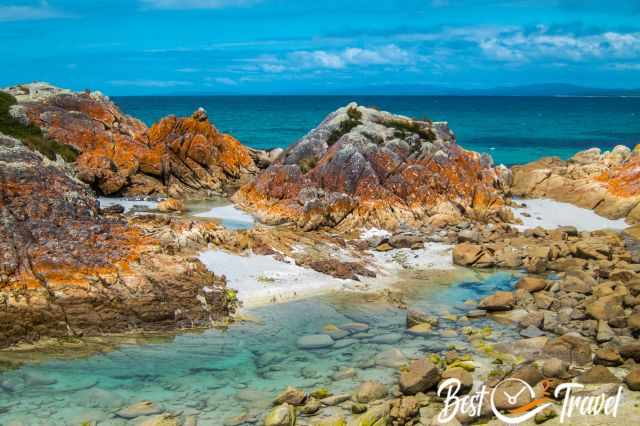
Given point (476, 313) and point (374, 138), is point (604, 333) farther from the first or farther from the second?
point (374, 138)

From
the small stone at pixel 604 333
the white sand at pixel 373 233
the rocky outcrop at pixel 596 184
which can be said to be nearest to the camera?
the small stone at pixel 604 333

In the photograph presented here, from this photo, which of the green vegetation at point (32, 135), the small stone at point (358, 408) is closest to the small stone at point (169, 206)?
the green vegetation at point (32, 135)

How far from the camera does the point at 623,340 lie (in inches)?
613

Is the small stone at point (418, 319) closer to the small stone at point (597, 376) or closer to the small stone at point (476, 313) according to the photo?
the small stone at point (476, 313)

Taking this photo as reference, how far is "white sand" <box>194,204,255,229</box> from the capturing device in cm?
2767

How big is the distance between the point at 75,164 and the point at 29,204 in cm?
1659

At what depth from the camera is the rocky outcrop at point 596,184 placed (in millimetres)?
30781

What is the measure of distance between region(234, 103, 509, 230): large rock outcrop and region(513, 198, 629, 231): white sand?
1.58 meters

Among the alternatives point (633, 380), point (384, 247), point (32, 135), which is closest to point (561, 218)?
point (384, 247)

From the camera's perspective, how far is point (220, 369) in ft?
47.4

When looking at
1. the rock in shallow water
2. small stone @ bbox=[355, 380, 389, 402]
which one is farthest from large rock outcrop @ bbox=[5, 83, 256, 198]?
small stone @ bbox=[355, 380, 389, 402]

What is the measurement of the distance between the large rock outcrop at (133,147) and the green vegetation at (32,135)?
493mm

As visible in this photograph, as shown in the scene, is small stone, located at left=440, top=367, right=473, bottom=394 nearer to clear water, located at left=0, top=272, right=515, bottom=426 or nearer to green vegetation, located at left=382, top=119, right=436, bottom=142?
clear water, located at left=0, top=272, right=515, bottom=426

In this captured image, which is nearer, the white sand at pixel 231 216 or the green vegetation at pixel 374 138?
the white sand at pixel 231 216
